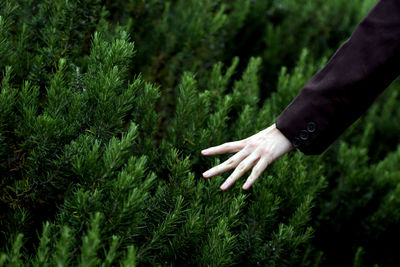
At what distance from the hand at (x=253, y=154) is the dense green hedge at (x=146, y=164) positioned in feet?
0.42

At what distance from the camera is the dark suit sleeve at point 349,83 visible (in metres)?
1.50

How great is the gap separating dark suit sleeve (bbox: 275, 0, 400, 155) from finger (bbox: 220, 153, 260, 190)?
0.19 metres

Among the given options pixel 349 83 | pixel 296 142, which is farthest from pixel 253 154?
pixel 349 83

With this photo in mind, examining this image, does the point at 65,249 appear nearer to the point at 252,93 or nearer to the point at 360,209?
the point at 252,93

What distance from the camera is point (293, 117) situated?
5.21ft

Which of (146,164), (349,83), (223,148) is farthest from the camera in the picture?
(146,164)

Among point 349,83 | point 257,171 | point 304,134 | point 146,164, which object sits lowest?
point 146,164

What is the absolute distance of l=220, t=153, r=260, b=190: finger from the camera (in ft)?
5.00

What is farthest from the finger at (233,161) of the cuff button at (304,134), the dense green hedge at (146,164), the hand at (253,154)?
the cuff button at (304,134)

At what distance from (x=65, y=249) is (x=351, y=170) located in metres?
2.32

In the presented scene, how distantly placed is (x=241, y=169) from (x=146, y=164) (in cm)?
56

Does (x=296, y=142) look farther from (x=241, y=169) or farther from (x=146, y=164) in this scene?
(x=146, y=164)

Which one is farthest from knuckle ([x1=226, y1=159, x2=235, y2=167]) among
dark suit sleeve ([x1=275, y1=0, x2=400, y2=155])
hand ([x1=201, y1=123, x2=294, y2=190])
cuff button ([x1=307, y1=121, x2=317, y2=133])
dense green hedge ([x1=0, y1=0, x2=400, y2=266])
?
cuff button ([x1=307, y1=121, x2=317, y2=133])

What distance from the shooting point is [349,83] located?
151 centimetres
